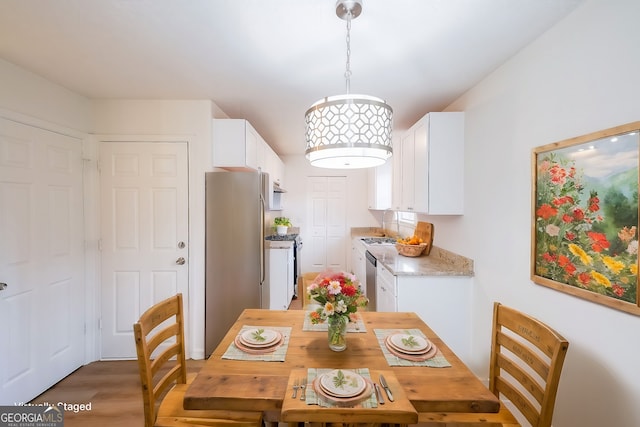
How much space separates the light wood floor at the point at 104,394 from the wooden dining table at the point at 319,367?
1.23m

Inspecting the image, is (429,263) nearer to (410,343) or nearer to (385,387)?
(410,343)

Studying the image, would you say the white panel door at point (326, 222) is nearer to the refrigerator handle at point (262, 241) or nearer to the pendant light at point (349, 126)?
the refrigerator handle at point (262, 241)

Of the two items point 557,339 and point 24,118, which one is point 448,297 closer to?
point 557,339

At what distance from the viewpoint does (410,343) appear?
1.31m

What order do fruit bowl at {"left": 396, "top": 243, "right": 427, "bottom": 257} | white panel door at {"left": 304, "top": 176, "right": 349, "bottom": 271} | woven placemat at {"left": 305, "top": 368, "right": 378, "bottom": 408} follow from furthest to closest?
white panel door at {"left": 304, "top": 176, "right": 349, "bottom": 271}
fruit bowl at {"left": 396, "top": 243, "right": 427, "bottom": 257}
woven placemat at {"left": 305, "top": 368, "right": 378, "bottom": 408}

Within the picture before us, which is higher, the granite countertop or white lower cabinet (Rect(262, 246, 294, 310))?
the granite countertop

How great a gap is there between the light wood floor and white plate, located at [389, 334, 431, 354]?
180 centimetres

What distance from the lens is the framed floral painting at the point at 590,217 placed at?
1102mm

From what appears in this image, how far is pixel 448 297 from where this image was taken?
225cm

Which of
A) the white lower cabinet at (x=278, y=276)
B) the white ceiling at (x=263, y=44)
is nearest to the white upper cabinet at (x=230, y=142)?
the white ceiling at (x=263, y=44)

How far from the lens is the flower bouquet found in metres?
1.24

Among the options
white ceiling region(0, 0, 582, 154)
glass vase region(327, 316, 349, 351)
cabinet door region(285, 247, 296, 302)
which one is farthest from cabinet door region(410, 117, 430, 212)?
cabinet door region(285, 247, 296, 302)

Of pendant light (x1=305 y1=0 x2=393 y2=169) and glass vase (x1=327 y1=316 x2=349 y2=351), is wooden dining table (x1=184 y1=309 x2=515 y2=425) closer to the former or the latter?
glass vase (x1=327 y1=316 x2=349 y2=351)

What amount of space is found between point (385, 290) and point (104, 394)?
95.8 inches
